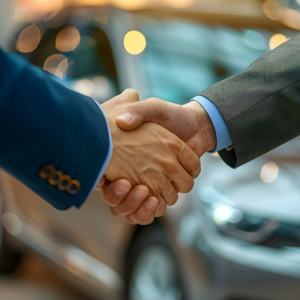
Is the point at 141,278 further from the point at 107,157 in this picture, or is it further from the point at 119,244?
the point at 107,157

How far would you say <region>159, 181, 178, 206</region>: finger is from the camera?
195cm

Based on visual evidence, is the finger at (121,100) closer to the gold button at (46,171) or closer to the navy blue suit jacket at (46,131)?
the navy blue suit jacket at (46,131)

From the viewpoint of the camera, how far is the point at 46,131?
4.94ft

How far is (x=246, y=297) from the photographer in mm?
2139

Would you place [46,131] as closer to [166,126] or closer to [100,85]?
[166,126]

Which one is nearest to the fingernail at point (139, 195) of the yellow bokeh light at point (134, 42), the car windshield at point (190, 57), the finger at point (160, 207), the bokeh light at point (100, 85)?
the finger at point (160, 207)

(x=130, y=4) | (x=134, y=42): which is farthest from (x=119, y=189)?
(x=130, y=4)

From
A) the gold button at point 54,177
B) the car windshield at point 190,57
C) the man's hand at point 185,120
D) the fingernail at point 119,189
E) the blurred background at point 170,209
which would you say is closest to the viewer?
the gold button at point 54,177

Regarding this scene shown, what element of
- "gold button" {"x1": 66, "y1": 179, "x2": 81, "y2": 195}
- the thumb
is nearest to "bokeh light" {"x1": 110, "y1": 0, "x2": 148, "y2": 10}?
the thumb

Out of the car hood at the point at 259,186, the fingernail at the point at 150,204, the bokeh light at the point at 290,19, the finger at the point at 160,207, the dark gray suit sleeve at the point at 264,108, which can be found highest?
the dark gray suit sleeve at the point at 264,108

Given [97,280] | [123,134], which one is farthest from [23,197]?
[123,134]

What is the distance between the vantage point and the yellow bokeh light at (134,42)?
302 centimetres

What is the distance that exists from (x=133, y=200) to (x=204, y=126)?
18.8 inches

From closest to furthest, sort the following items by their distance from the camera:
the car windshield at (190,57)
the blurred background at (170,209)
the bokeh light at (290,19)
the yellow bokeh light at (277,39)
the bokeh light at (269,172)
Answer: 1. the blurred background at (170,209)
2. the bokeh light at (269,172)
3. the car windshield at (190,57)
4. the yellow bokeh light at (277,39)
5. the bokeh light at (290,19)
